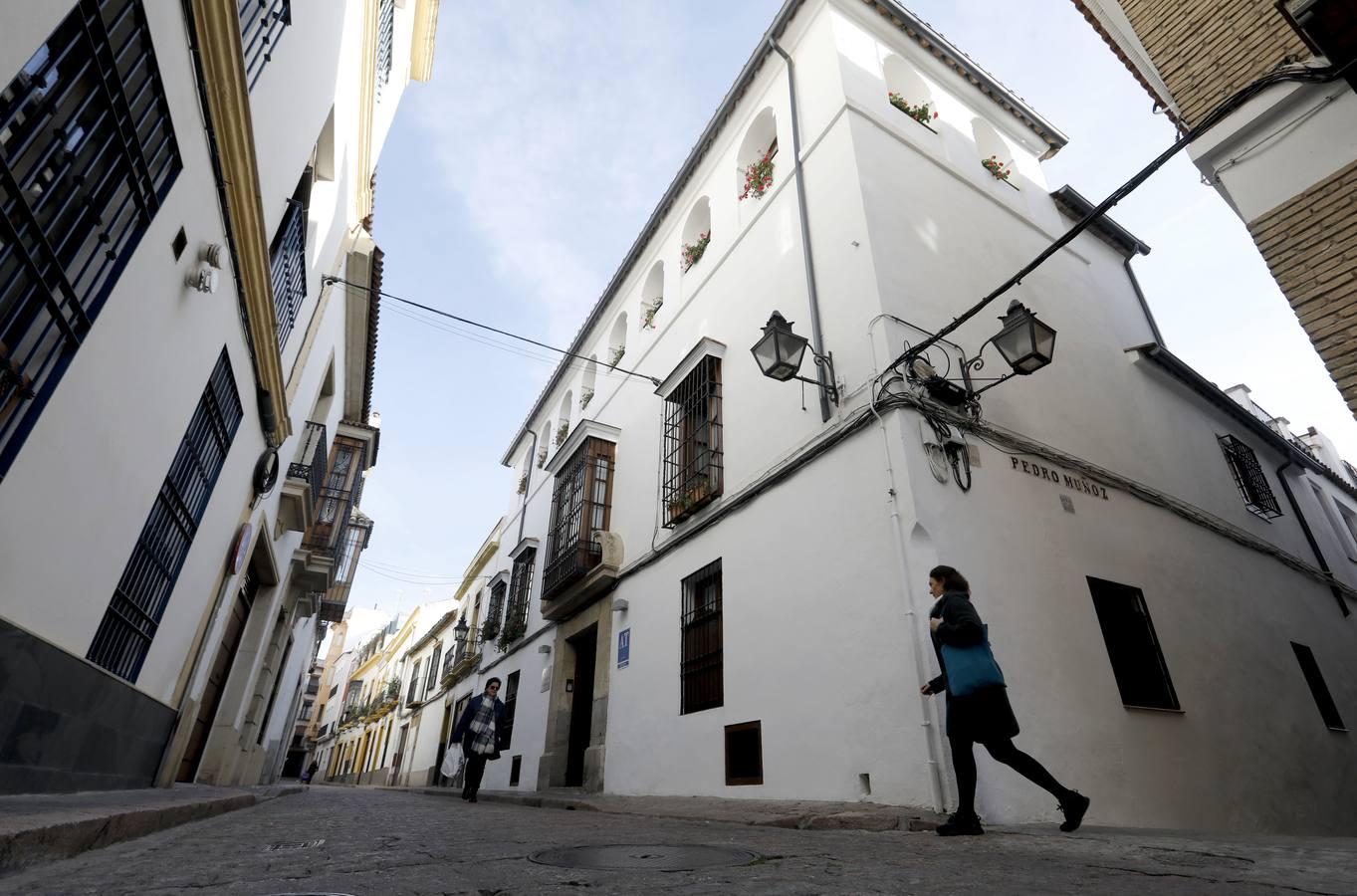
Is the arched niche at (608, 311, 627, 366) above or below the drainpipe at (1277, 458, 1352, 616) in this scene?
above

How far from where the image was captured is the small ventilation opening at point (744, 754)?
5984 millimetres

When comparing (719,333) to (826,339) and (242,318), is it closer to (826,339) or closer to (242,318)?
(826,339)

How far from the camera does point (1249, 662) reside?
7.08m

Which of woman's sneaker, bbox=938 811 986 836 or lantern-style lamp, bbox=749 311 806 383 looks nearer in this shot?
woman's sneaker, bbox=938 811 986 836

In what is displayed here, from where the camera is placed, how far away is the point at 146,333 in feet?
12.4

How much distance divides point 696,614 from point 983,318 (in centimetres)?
438

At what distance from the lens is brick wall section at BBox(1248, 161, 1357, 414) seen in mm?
4211

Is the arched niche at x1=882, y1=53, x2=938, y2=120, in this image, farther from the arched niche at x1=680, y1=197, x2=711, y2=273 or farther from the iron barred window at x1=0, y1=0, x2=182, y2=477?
the iron barred window at x1=0, y1=0, x2=182, y2=477

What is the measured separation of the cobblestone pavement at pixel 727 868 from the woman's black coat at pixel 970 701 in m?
0.48

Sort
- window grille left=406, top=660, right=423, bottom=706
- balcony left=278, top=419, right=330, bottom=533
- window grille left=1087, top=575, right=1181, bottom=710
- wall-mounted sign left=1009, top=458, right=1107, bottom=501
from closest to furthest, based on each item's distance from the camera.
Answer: window grille left=1087, top=575, right=1181, bottom=710
wall-mounted sign left=1009, top=458, right=1107, bottom=501
balcony left=278, top=419, right=330, bottom=533
window grille left=406, top=660, right=423, bottom=706

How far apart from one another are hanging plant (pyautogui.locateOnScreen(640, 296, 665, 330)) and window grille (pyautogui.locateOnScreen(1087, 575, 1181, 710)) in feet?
25.3

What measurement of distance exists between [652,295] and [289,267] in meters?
6.57

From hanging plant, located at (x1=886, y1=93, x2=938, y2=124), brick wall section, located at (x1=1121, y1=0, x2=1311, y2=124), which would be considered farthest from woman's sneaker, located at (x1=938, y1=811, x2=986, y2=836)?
hanging plant, located at (x1=886, y1=93, x2=938, y2=124)

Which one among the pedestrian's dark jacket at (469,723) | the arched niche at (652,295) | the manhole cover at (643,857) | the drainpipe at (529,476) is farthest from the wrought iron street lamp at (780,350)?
the drainpipe at (529,476)
